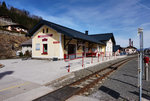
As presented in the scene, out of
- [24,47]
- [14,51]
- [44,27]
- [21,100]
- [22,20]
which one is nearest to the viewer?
[21,100]

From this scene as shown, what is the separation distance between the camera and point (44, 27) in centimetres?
1432

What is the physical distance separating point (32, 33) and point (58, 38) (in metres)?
5.71

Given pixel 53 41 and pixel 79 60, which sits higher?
pixel 53 41

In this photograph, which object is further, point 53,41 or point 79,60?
point 53,41

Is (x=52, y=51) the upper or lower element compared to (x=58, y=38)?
lower

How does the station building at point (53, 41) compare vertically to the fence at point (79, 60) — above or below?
above

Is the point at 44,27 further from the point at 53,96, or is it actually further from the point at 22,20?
the point at 22,20

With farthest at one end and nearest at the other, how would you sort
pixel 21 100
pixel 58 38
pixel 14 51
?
pixel 14 51, pixel 58 38, pixel 21 100

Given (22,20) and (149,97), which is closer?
(149,97)

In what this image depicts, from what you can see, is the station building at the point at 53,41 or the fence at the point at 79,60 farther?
the station building at the point at 53,41

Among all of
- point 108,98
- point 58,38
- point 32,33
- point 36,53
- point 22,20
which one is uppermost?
point 22,20

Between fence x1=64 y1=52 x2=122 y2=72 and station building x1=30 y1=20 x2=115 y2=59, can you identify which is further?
station building x1=30 y1=20 x2=115 y2=59

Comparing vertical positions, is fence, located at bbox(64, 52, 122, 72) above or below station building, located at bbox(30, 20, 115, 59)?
below

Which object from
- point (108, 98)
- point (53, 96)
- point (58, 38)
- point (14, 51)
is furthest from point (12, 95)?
point (14, 51)
